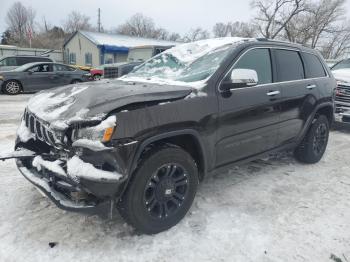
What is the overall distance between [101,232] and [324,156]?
13.9 feet

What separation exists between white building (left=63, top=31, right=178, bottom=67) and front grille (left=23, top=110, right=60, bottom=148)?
2548cm

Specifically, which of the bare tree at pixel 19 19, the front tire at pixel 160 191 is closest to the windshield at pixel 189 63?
the front tire at pixel 160 191

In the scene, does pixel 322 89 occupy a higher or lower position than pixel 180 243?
higher

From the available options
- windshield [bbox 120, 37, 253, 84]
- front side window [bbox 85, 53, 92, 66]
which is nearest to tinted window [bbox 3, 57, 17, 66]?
windshield [bbox 120, 37, 253, 84]

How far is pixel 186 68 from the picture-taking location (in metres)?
3.72

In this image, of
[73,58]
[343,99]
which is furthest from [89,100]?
[73,58]

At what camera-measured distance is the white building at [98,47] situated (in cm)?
3075

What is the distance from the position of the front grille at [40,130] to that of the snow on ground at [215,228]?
83 cm

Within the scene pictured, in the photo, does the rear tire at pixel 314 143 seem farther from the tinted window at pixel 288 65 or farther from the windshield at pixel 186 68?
the windshield at pixel 186 68

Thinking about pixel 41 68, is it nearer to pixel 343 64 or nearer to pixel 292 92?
pixel 343 64

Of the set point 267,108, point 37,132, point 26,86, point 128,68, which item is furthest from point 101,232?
point 26,86

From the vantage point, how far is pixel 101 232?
10.1ft

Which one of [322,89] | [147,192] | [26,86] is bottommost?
[26,86]

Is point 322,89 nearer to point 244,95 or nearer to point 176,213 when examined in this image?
point 244,95
